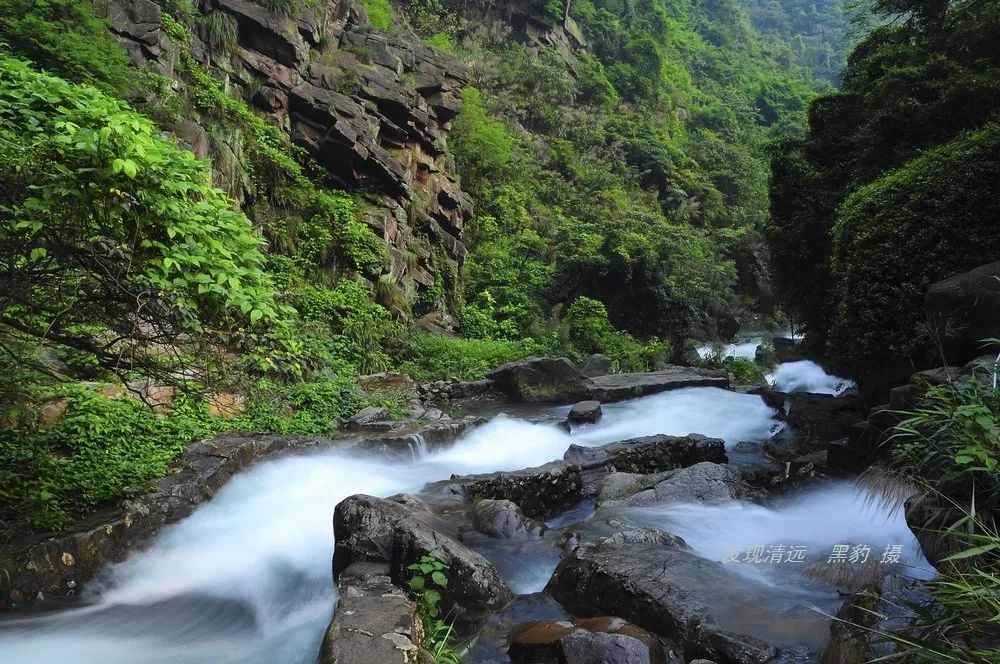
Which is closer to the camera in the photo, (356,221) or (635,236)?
(356,221)

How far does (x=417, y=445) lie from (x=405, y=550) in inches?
196

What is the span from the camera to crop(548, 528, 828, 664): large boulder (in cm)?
489

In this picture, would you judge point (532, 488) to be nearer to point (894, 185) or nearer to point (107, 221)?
point (107, 221)

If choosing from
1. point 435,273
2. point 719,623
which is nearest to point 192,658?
point 719,623

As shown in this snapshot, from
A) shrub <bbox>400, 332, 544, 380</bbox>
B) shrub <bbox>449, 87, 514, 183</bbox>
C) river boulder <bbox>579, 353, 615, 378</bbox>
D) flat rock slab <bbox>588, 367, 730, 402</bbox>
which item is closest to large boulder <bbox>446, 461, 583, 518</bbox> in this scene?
flat rock slab <bbox>588, 367, 730, 402</bbox>

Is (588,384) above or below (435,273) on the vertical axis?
below

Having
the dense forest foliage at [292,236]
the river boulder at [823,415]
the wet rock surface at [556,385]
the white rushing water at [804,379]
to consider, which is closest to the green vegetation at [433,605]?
the dense forest foliage at [292,236]

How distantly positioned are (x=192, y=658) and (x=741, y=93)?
199 ft

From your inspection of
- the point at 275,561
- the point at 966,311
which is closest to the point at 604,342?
the point at 966,311

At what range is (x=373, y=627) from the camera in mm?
4648

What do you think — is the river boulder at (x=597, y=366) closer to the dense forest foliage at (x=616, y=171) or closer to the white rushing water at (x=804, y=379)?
the dense forest foliage at (x=616, y=171)

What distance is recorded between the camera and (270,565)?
6.93 metres

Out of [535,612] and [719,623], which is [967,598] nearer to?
[719,623]

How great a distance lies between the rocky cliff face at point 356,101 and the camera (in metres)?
16.9
